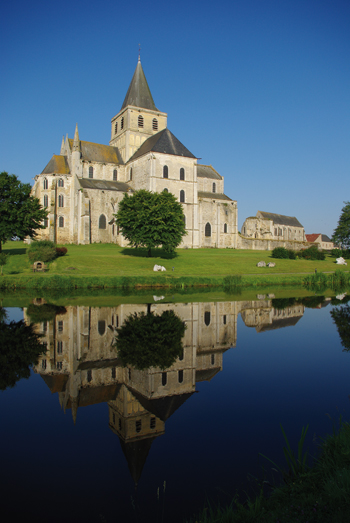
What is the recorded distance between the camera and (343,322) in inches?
612

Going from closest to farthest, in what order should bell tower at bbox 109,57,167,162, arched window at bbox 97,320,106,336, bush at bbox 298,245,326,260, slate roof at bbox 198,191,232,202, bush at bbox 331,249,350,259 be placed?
arched window at bbox 97,320,106,336 → bush at bbox 298,245,326,260 → bush at bbox 331,249,350,259 → bell tower at bbox 109,57,167,162 → slate roof at bbox 198,191,232,202

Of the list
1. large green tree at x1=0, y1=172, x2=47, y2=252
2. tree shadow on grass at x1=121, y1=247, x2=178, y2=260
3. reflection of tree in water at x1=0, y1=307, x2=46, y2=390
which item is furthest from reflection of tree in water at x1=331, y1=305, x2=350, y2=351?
large green tree at x1=0, y1=172, x2=47, y2=252

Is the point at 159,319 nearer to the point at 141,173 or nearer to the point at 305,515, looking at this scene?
the point at 305,515

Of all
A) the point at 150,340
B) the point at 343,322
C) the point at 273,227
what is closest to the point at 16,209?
the point at 150,340

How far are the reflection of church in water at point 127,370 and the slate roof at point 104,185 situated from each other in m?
36.1

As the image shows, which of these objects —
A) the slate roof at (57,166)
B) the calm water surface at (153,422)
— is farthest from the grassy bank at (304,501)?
the slate roof at (57,166)

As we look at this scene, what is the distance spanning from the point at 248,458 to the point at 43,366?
5.72 m

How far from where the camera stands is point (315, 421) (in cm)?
618

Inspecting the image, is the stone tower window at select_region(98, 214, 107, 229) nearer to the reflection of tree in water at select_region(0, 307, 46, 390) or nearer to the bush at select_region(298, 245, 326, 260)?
the bush at select_region(298, 245, 326, 260)

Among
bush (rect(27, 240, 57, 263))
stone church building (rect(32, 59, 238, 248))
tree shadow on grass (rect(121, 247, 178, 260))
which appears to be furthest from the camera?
stone church building (rect(32, 59, 238, 248))

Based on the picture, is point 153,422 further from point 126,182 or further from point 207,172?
point 207,172

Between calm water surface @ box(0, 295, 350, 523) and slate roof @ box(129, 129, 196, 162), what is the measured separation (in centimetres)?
4166

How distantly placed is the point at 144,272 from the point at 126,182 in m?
28.6

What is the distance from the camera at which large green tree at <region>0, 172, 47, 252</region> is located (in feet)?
111
